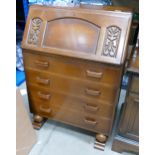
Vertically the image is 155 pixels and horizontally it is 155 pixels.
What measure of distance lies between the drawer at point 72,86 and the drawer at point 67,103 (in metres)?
0.05

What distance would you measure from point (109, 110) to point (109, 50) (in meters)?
0.42

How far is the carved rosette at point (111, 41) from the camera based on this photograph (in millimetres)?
1001

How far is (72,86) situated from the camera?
3.87 feet

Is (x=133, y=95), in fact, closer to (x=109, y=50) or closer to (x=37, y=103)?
(x=109, y=50)

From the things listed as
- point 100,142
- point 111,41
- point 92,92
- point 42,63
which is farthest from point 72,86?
point 100,142

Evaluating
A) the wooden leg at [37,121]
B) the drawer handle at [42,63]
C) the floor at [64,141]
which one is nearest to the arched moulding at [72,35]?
the drawer handle at [42,63]

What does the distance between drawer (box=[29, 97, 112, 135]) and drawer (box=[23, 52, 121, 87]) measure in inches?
12.5

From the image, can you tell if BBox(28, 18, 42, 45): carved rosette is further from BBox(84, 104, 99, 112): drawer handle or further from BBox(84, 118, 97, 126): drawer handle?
BBox(84, 118, 97, 126): drawer handle

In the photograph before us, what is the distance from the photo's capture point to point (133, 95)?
1093mm

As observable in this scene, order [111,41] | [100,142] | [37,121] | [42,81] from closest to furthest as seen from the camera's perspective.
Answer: [111,41]
[42,81]
[100,142]
[37,121]

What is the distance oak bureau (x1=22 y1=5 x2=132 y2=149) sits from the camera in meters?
1.01

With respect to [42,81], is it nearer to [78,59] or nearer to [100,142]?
[78,59]

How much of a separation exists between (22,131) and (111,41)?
2.83 feet
